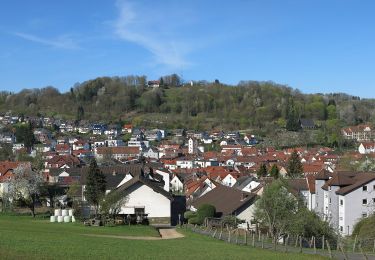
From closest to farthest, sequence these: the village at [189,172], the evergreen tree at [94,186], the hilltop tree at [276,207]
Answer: the hilltop tree at [276,207], the village at [189,172], the evergreen tree at [94,186]

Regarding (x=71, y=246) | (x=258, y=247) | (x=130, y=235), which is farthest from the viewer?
(x=130, y=235)

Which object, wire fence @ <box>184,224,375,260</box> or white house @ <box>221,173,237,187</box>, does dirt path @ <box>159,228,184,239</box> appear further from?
white house @ <box>221,173,237,187</box>

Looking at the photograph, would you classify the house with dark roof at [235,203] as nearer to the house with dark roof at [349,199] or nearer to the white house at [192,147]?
the house with dark roof at [349,199]

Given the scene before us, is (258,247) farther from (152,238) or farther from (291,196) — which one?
(291,196)

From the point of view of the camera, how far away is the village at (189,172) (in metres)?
43.3

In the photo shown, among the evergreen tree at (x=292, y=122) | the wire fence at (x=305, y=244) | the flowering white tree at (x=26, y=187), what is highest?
the evergreen tree at (x=292, y=122)

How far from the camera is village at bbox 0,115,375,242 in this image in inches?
1704

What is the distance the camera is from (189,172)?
106 metres

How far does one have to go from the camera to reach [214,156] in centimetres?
13700

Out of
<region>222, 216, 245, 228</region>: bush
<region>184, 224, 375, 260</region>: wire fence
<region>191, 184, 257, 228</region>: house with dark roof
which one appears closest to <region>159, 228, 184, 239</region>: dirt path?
<region>184, 224, 375, 260</region>: wire fence

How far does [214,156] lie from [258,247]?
355 ft

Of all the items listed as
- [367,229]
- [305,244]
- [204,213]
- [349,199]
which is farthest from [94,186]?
[367,229]

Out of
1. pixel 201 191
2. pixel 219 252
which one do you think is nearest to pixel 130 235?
pixel 219 252

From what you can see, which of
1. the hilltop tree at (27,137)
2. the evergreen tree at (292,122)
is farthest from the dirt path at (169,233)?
the evergreen tree at (292,122)
